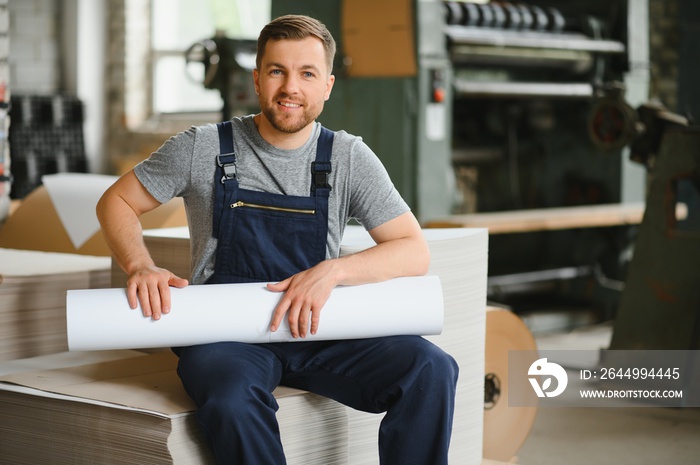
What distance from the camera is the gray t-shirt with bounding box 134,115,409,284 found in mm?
2135

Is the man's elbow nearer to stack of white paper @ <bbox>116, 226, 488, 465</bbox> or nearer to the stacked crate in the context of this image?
stack of white paper @ <bbox>116, 226, 488, 465</bbox>

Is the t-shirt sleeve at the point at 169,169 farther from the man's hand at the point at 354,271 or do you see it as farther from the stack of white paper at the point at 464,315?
the stack of white paper at the point at 464,315

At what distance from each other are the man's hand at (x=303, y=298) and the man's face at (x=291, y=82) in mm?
340

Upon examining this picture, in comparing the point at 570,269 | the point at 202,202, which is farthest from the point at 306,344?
the point at 570,269

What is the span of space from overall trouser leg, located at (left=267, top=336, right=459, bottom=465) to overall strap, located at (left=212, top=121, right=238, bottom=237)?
0.33 metres

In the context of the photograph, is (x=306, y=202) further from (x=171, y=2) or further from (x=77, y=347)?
(x=171, y=2)

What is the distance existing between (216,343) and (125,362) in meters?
0.45

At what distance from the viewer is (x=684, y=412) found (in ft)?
12.8

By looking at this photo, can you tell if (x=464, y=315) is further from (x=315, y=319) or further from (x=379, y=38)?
(x=379, y=38)

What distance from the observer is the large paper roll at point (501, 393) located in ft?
9.88

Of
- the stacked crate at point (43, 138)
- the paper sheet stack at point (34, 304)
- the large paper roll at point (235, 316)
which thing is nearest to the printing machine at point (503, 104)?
the paper sheet stack at point (34, 304)

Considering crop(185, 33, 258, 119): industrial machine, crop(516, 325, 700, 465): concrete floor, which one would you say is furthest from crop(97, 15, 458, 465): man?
crop(185, 33, 258, 119): industrial machine

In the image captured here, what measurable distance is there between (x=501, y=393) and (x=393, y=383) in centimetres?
112

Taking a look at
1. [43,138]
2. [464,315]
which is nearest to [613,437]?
[464,315]
